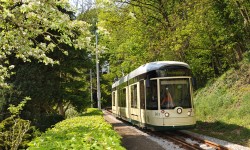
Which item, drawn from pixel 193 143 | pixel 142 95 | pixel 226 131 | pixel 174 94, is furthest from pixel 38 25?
pixel 226 131

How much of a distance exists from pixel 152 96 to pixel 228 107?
20.7 ft

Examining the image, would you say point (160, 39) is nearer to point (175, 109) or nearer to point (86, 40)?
point (175, 109)

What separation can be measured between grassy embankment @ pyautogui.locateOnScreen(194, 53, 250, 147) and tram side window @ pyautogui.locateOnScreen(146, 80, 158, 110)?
2.91 m

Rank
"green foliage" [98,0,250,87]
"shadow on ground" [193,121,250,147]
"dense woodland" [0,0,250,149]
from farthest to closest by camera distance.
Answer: "green foliage" [98,0,250,87] < "dense woodland" [0,0,250,149] < "shadow on ground" [193,121,250,147]

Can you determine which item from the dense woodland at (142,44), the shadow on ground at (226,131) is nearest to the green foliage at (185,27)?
the dense woodland at (142,44)

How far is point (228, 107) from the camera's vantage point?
68.8 ft

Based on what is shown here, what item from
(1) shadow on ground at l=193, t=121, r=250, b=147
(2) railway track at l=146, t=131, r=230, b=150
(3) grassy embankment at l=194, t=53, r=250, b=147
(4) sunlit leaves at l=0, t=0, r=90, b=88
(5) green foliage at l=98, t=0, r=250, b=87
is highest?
(5) green foliage at l=98, t=0, r=250, b=87

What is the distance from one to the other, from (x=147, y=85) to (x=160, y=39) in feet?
27.9

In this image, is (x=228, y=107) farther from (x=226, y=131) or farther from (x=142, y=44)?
(x=142, y=44)

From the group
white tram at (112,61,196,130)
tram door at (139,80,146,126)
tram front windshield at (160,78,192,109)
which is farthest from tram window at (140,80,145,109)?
tram front windshield at (160,78,192,109)

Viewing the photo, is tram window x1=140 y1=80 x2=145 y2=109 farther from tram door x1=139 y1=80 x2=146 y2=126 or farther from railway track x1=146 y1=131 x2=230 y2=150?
railway track x1=146 y1=131 x2=230 y2=150

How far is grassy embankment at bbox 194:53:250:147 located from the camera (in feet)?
53.1

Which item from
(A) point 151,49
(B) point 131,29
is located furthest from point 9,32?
(B) point 131,29

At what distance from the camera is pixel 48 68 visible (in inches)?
971
